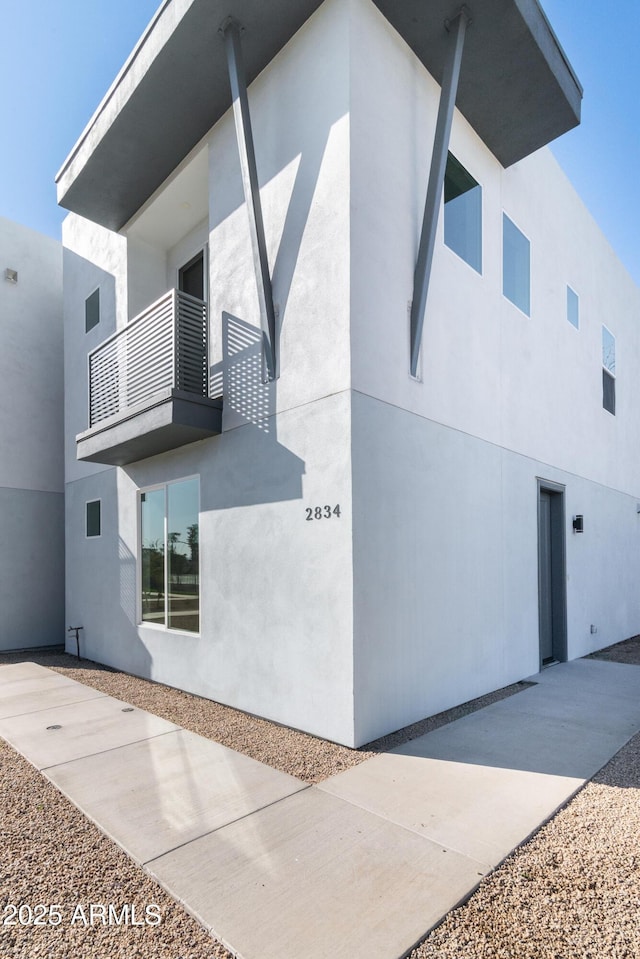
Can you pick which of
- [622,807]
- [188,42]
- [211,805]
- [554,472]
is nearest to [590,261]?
[554,472]

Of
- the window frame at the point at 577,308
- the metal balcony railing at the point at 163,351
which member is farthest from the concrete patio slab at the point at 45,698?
the window frame at the point at 577,308

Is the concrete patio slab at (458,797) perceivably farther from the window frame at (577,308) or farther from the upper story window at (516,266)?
the window frame at (577,308)

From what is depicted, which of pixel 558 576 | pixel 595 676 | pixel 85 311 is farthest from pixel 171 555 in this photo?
pixel 595 676

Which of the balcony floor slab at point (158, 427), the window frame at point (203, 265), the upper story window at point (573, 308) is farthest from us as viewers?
the upper story window at point (573, 308)

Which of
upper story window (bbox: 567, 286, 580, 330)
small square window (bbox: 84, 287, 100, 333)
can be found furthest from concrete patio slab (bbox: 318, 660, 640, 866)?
small square window (bbox: 84, 287, 100, 333)

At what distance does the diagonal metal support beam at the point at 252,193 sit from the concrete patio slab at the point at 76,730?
12.8 ft

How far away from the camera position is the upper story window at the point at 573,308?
10438mm

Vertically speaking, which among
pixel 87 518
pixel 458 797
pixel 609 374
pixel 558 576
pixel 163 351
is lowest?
pixel 458 797

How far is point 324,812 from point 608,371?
11.2m

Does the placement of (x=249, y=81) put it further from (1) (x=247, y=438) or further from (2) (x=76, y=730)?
(2) (x=76, y=730)

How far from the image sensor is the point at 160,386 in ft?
24.1

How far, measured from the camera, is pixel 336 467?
539 cm

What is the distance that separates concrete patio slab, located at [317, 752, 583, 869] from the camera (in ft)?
12.0

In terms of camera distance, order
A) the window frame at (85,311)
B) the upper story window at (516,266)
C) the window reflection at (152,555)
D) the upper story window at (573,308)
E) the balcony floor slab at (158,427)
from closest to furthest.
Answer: the balcony floor slab at (158,427)
the window reflection at (152,555)
the upper story window at (516,266)
the window frame at (85,311)
the upper story window at (573,308)
